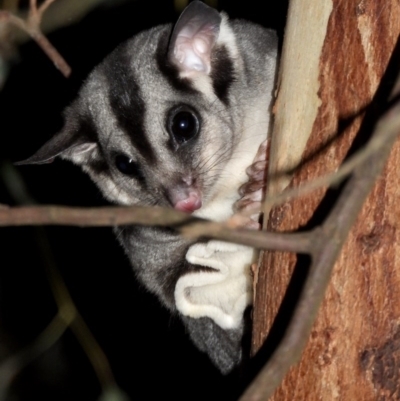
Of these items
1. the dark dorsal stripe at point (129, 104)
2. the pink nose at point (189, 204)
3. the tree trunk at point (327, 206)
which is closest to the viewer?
the tree trunk at point (327, 206)

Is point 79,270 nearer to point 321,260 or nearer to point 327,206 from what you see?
point 327,206

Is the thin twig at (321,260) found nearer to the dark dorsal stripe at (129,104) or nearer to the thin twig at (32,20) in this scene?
the thin twig at (32,20)

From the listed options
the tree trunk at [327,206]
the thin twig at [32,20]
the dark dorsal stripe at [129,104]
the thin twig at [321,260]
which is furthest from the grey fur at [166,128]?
the thin twig at [321,260]

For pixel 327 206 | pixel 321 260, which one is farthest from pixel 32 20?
pixel 321 260

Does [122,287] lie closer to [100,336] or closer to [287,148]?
[100,336]

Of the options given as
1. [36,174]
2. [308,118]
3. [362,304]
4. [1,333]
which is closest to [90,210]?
[362,304]

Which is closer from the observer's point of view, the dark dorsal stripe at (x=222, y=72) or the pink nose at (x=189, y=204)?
the pink nose at (x=189, y=204)
